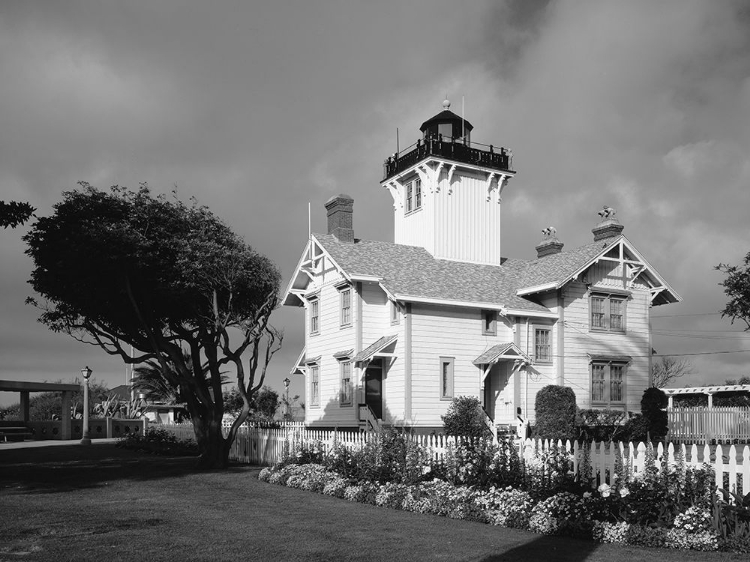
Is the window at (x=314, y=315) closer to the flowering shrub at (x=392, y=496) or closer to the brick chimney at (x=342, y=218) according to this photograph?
the brick chimney at (x=342, y=218)

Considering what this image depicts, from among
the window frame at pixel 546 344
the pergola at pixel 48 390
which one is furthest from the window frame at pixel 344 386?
the pergola at pixel 48 390

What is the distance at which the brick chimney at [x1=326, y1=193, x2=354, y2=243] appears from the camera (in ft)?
112

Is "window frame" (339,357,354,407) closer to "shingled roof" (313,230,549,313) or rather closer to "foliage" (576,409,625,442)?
"shingled roof" (313,230,549,313)

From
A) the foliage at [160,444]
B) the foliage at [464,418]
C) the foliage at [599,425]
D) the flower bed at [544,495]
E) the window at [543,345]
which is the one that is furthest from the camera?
the foliage at [160,444]

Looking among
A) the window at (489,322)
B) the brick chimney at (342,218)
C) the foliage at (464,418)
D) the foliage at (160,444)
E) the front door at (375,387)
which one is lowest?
the foliage at (160,444)

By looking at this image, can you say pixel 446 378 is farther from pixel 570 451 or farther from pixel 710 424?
pixel 570 451

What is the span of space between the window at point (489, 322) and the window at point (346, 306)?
203 inches

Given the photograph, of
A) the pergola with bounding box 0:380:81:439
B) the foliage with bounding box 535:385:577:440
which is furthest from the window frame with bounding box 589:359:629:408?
the pergola with bounding box 0:380:81:439

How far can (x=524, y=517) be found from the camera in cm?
1325

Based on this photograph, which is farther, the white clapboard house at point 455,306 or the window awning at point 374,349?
the white clapboard house at point 455,306

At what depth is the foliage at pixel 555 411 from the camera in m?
30.2

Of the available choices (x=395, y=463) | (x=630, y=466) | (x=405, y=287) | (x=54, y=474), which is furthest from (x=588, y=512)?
(x=405, y=287)

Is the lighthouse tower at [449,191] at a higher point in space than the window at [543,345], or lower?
higher

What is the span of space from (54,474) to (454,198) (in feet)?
65.8
